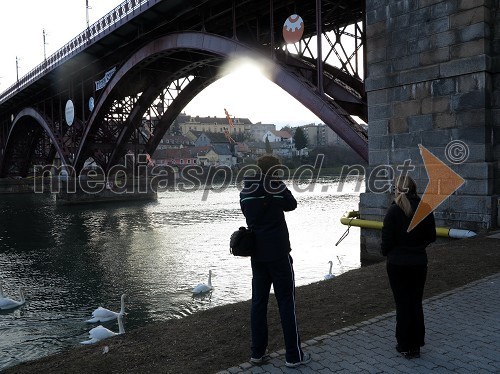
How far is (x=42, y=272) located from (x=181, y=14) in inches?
555

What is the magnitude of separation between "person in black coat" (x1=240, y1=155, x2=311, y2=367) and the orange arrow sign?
6.45 meters

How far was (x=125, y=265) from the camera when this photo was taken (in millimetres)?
13859

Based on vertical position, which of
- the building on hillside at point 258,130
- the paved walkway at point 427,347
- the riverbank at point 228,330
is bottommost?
the riverbank at point 228,330

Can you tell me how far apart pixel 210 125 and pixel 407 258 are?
145 m

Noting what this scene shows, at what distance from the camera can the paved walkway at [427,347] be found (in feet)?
12.1

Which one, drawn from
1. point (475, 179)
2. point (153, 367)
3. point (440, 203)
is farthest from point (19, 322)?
point (475, 179)

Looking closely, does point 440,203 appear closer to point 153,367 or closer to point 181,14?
point 153,367

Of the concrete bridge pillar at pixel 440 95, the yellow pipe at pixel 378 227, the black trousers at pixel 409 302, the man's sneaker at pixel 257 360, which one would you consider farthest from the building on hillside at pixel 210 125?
the black trousers at pixel 409 302

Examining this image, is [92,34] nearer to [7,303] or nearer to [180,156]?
[7,303]

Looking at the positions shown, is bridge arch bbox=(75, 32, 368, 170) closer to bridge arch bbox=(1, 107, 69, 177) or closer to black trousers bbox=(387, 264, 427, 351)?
black trousers bbox=(387, 264, 427, 351)

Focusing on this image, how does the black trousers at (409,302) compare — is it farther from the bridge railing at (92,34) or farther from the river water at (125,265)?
the bridge railing at (92,34)

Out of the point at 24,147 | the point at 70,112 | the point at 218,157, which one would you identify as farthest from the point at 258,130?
the point at 70,112

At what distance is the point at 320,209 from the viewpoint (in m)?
27.9

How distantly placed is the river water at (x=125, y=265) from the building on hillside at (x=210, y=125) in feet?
381
